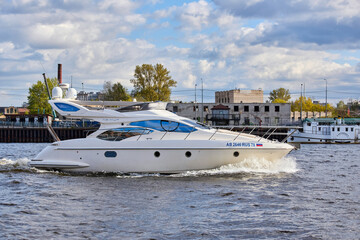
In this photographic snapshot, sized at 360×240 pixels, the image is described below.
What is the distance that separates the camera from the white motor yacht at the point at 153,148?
72.2 feet

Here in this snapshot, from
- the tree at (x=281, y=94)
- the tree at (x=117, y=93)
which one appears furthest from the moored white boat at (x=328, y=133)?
the tree at (x=281, y=94)

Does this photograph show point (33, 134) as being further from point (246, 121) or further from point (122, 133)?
point (122, 133)

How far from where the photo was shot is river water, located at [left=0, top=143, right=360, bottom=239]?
13680 mm

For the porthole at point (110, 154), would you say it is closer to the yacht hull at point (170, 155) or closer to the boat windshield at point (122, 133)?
the yacht hull at point (170, 155)

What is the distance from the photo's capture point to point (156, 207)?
16406 millimetres

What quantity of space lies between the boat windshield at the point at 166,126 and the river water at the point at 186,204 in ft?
6.67

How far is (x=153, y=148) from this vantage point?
22.0 m

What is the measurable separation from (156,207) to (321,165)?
16.4m

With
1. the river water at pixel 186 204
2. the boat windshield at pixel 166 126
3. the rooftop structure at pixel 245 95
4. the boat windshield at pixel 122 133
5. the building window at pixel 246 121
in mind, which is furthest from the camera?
the rooftop structure at pixel 245 95

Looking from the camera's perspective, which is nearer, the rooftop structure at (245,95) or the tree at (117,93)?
the tree at (117,93)

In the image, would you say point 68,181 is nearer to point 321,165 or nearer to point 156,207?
point 156,207

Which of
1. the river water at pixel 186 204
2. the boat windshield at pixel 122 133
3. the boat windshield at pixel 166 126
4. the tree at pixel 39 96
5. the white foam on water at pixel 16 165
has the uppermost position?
the tree at pixel 39 96

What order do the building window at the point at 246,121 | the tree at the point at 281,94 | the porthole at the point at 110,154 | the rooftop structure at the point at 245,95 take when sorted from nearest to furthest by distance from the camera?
the porthole at the point at 110,154 → the building window at the point at 246,121 → the rooftop structure at the point at 245,95 → the tree at the point at 281,94

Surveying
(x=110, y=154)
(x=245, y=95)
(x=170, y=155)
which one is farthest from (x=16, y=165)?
(x=245, y=95)
